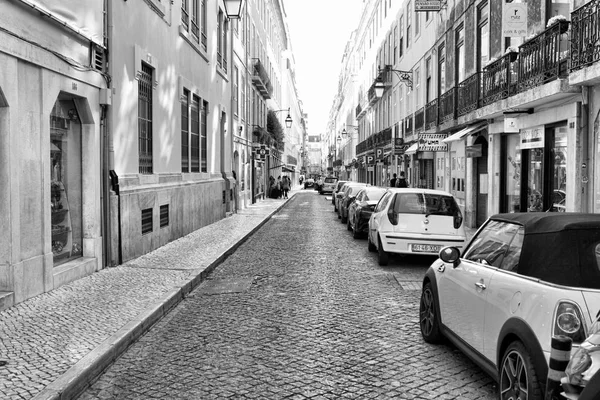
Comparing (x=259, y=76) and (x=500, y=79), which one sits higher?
(x=259, y=76)

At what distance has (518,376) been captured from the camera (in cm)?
363

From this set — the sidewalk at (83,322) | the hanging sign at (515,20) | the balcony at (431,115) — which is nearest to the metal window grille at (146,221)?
the sidewalk at (83,322)

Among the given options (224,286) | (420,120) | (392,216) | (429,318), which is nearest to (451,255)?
(429,318)

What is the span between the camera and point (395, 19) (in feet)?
107

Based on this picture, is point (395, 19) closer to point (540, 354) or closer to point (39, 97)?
point (39, 97)

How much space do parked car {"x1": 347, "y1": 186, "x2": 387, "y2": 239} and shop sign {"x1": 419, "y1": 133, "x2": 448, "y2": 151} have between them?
4074 millimetres

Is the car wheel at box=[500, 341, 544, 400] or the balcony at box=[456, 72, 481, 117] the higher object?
the balcony at box=[456, 72, 481, 117]

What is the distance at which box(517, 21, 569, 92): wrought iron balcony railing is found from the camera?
11.0m

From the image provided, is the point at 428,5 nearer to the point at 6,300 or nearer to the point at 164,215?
the point at 164,215

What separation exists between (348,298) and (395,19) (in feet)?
90.2

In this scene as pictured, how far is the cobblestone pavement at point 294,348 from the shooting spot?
454 cm

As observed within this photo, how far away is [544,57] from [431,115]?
36.8 ft

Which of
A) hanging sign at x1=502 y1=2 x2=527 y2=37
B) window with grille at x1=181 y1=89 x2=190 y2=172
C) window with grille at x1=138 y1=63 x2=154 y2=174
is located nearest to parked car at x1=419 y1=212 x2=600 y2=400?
window with grille at x1=138 y1=63 x2=154 y2=174

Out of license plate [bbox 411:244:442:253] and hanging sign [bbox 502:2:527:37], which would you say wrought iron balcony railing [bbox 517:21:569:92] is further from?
license plate [bbox 411:244:442:253]
